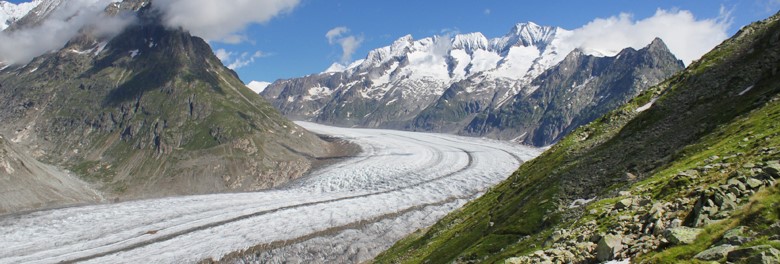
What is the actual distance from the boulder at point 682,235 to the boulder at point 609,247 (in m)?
2.26

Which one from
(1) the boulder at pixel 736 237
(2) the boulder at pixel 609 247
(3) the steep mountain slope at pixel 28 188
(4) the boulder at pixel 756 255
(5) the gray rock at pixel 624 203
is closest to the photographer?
(4) the boulder at pixel 756 255

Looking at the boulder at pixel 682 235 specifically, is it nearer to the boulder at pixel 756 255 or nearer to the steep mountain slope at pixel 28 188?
the boulder at pixel 756 255

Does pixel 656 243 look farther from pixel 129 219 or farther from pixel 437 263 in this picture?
pixel 129 219

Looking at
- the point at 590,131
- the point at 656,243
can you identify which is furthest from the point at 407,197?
the point at 656,243

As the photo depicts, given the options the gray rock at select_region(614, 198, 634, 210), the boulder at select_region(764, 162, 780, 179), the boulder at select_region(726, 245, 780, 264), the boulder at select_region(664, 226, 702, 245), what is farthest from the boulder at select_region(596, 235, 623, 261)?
the boulder at select_region(764, 162, 780, 179)

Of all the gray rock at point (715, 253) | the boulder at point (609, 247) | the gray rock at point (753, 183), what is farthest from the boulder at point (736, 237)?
the boulder at point (609, 247)

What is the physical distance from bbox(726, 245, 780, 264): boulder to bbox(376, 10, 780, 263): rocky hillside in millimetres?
31

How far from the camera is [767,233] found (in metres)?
16.6

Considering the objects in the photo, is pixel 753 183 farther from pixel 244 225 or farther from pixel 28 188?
pixel 28 188

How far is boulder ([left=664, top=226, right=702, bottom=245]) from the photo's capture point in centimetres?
1909

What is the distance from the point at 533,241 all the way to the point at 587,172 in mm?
16459

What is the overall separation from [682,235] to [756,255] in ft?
15.0

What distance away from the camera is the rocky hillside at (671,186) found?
19.1 metres

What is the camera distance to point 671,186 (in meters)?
26.8
